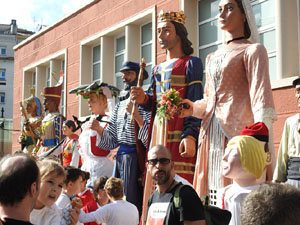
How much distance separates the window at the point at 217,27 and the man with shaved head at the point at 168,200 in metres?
4.29

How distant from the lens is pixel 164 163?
12.8 ft

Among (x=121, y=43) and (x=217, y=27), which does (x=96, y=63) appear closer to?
(x=121, y=43)

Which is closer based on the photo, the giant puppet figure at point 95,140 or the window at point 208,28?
the giant puppet figure at point 95,140

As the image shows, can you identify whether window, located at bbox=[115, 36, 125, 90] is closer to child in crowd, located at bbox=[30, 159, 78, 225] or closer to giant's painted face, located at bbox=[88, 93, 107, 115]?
giant's painted face, located at bbox=[88, 93, 107, 115]

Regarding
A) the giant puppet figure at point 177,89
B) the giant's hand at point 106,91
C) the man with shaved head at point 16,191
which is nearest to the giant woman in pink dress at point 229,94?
the giant puppet figure at point 177,89

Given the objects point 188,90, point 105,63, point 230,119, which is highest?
point 105,63

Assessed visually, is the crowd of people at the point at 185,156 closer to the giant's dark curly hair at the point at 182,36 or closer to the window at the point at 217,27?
the giant's dark curly hair at the point at 182,36

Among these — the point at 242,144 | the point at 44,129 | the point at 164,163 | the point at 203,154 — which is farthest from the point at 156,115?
the point at 44,129

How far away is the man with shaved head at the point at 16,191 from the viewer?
107 inches

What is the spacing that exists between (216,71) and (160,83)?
885mm

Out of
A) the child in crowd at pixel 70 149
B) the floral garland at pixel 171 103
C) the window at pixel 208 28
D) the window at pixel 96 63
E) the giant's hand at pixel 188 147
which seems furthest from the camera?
the window at pixel 96 63

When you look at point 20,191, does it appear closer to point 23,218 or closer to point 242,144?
point 23,218

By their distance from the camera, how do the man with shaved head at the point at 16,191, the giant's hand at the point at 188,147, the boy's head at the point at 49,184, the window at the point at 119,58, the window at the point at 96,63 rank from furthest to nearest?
the window at the point at 96,63 → the window at the point at 119,58 → the giant's hand at the point at 188,147 → the boy's head at the point at 49,184 → the man with shaved head at the point at 16,191

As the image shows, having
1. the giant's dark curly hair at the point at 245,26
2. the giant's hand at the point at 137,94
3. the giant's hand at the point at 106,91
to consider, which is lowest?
the giant's hand at the point at 137,94
